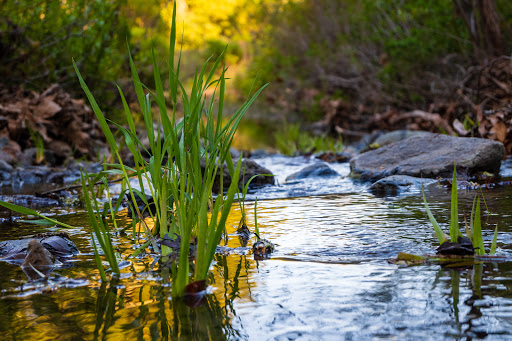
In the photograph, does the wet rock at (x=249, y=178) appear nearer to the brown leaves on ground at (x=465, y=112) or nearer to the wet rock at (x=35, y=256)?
the brown leaves on ground at (x=465, y=112)

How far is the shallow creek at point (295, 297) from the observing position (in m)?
1.20

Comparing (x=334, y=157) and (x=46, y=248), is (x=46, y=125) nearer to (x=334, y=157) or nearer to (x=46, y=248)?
(x=334, y=157)

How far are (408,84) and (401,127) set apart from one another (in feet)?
4.81

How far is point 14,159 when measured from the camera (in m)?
5.91

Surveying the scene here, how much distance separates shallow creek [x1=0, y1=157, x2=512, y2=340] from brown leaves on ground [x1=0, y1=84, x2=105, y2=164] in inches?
180

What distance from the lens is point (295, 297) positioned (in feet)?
4.63

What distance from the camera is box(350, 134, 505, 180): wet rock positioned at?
414 centimetres

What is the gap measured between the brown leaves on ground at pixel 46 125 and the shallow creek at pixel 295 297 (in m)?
4.56

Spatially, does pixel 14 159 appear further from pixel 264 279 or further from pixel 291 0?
pixel 291 0

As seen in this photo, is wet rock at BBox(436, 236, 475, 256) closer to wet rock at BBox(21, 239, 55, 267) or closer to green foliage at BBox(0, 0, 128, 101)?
wet rock at BBox(21, 239, 55, 267)

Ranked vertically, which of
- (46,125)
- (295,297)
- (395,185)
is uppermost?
(46,125)

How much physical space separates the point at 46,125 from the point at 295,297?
5.93m

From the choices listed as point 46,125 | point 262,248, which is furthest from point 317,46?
point 262,248

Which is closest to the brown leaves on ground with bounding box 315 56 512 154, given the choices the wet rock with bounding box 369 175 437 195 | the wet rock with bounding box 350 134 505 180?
the wet rock with bounding box 350 134 505 180
